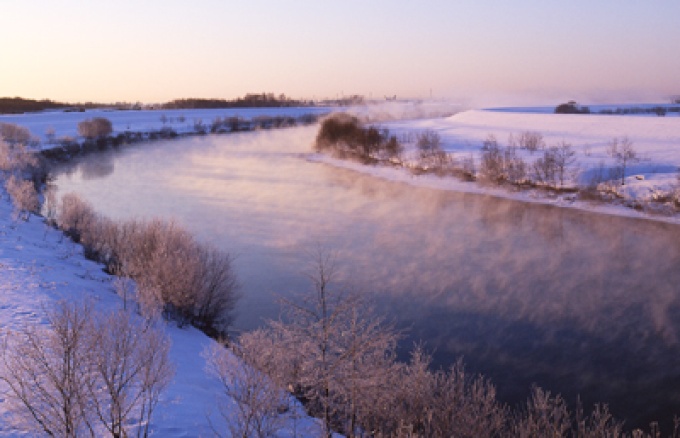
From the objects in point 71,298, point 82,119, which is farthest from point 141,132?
point 71,298

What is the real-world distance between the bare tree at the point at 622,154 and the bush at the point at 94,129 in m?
36.1

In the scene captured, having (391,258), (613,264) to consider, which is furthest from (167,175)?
(613,264)

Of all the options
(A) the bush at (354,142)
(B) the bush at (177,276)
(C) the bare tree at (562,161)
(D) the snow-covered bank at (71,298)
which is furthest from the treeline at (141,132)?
(C) the bare tree at (562,161)

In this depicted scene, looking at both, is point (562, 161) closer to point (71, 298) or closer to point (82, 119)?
point (71, 298)

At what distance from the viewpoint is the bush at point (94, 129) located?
42.2 m

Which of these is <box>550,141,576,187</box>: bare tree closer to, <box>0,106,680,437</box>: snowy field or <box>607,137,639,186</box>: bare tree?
<box>0,106,680,437</box>: snowy field

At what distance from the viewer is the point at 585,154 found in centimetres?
2542

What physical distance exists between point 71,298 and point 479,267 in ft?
29.1

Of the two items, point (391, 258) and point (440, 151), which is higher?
point (440, 151)

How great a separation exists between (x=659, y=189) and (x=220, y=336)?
56.7 feet

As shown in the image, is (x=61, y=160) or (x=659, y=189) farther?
(x=61, y=160)

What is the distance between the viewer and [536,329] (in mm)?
9719

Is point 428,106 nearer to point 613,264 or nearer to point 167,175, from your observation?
point 167,175

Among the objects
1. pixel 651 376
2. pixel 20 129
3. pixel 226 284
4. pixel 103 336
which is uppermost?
pixel 20 129
